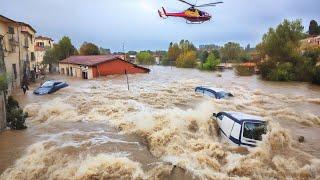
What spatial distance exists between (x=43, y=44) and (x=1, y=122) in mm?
67681

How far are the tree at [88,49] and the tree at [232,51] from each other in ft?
136

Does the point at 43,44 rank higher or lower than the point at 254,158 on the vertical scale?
higher

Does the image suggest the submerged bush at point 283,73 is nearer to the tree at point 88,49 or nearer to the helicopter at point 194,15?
the helicopter at point 194,15

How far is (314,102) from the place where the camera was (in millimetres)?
29047

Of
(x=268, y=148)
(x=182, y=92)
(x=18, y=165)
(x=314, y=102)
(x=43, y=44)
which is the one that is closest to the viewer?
(x=18, y=165)

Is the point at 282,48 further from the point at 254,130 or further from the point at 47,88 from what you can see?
the point at 254,130

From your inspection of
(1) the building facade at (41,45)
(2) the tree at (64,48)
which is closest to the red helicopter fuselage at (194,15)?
(2) the tree at (64,48)

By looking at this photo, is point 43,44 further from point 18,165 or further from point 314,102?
point 18,165

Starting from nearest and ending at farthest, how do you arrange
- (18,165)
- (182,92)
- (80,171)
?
(80,171) → (18,165) → (182,92)

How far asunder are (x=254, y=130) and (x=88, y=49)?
71.8 meters

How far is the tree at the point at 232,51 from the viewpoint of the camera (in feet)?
333

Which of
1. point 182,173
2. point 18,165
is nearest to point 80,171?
point 18,165

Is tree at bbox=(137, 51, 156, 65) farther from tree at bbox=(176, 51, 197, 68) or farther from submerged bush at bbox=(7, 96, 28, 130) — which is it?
submerged bush at bbox=(7, 96, 28, 130)

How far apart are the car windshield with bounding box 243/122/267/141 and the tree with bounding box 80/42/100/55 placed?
71.0m
